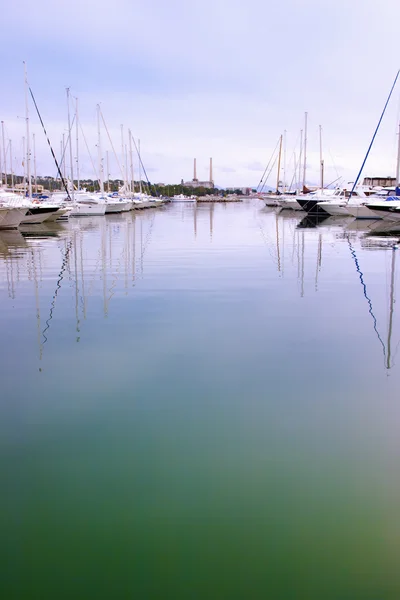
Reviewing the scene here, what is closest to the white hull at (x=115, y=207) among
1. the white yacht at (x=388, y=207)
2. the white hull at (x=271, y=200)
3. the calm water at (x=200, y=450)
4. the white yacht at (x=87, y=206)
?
the white yacht at (x=87, y=206)

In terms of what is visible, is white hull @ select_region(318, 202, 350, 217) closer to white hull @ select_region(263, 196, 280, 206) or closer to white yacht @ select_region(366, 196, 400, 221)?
white yacht @ select_region(366, 196, 400, 221)

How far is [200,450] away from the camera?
446 centimetres

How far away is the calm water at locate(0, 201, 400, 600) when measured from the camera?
10.3 feet

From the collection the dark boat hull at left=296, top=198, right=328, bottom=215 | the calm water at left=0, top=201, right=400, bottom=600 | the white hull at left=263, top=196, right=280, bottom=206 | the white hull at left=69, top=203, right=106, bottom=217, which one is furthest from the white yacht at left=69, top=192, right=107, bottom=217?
the calm water at left=0, top=201, right=400, bottom=600

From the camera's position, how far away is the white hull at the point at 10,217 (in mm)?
29978

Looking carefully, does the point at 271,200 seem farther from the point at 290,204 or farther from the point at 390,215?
the point at 390,215

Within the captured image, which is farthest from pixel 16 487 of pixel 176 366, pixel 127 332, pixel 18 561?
pixel 127 332

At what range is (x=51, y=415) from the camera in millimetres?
5191

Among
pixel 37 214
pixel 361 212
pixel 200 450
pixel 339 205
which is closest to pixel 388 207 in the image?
pixel 361 212

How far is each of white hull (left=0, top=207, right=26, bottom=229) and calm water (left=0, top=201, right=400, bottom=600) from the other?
2159 centimetres

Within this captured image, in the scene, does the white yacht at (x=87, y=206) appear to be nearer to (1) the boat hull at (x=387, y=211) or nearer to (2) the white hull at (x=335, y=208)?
(2) the white hull at (x=335, y=208)

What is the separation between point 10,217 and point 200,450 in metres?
28.4

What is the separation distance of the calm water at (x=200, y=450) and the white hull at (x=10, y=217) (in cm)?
2159

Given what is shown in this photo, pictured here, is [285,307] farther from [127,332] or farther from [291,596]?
[291,596]
